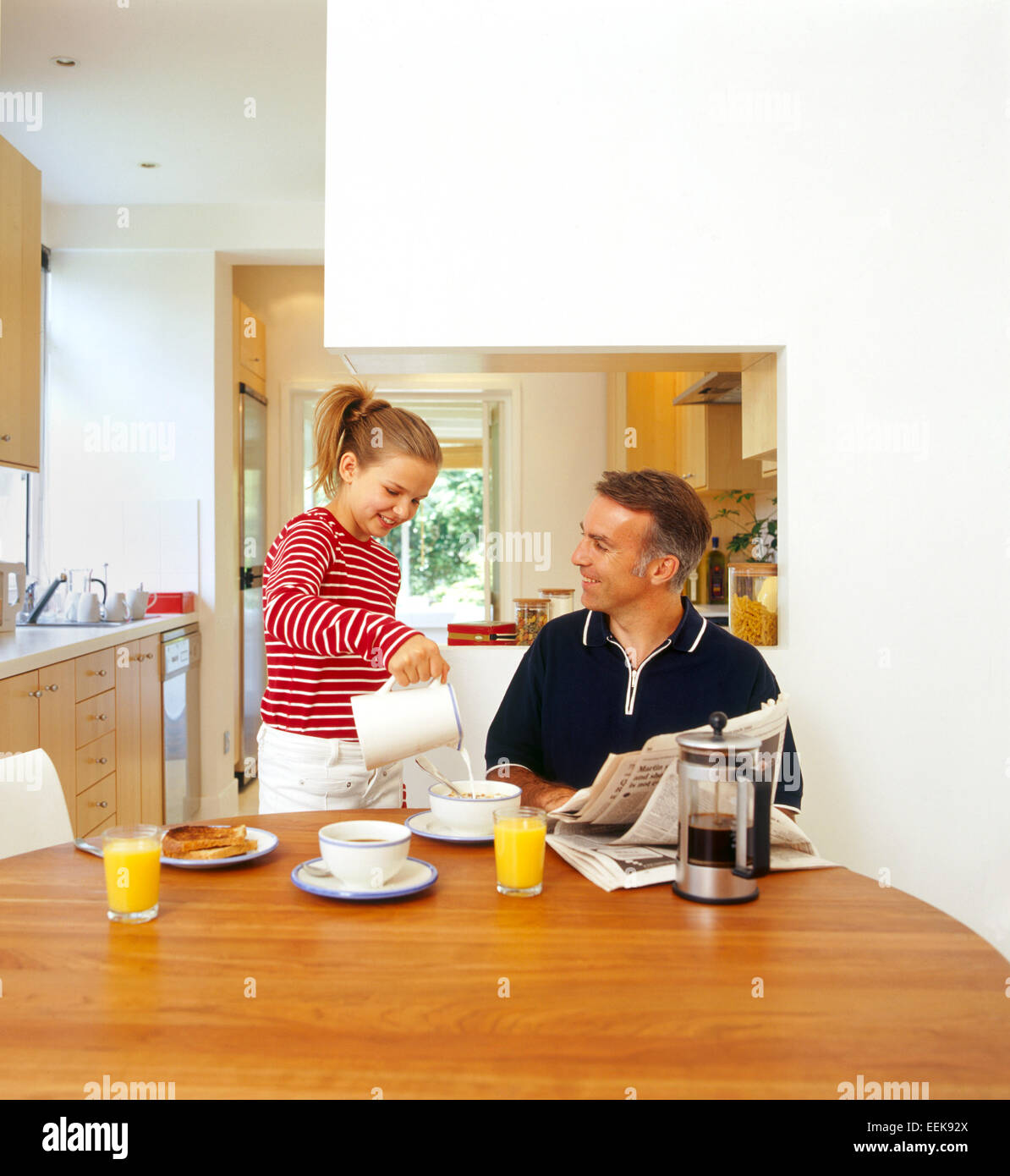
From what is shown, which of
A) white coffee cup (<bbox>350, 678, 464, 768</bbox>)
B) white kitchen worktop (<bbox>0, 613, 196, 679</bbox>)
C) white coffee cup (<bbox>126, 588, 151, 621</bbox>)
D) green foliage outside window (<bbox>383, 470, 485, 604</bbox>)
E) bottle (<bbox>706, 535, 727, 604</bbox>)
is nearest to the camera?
white coffee cup (<bbox>350, 678, 464, 768</bbox>)

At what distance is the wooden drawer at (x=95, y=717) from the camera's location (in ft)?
10.4

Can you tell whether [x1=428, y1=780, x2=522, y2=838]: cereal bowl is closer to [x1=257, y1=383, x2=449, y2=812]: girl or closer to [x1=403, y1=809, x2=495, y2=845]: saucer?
[x1=403, y1=809, x2=495, y2=845]: saucer

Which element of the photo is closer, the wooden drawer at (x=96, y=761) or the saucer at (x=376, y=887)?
the saucer at (x=376, y=887)

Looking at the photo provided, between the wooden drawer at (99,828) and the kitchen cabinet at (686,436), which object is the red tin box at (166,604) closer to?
the wooden drawer at (99,828)

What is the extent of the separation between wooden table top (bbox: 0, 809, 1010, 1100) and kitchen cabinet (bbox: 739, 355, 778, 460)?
1.26m

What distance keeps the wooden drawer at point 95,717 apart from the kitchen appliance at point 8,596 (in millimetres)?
420

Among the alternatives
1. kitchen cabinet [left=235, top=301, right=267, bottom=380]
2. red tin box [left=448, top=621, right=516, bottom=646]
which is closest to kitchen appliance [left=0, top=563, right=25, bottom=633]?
kitchen cabinet [left=235, top=301, right=267, bottom=380]

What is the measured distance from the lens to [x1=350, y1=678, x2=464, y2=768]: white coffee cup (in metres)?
1.38

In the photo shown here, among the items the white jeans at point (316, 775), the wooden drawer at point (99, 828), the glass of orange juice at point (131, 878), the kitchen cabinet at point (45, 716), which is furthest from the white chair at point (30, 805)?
the wooden drawer at point (99, 828)

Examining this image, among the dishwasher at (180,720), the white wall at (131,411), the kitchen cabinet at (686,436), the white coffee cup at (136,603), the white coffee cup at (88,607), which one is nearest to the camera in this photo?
the white coffee cup at (88,607)

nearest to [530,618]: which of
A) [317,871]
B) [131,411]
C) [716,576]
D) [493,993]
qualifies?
[317,871]

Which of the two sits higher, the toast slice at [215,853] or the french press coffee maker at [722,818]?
the french press coffee maker at [722,818]
